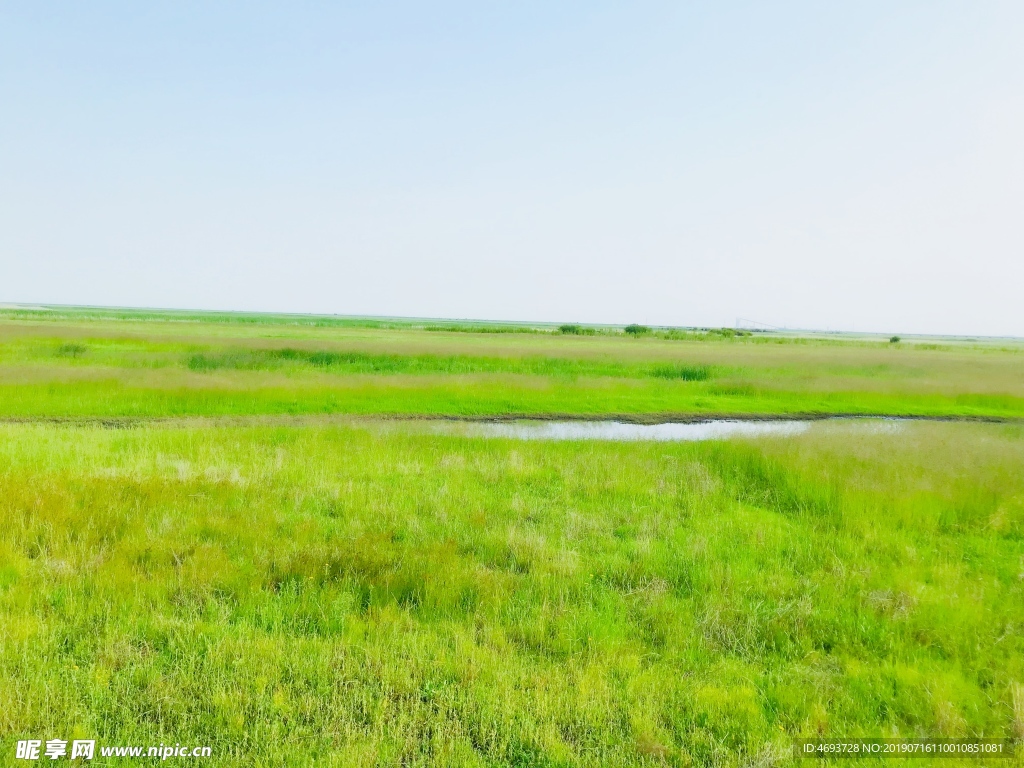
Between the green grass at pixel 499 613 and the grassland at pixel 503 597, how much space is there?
33mm

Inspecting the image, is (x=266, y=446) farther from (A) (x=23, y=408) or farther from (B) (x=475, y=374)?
(B) (x=475, y=374)

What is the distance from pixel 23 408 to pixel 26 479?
1390 cm

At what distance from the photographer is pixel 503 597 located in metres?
6.50

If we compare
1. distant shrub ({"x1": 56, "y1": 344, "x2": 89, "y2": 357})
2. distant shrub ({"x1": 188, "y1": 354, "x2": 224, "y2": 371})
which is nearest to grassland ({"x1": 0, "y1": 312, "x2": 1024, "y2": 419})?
distant shrub ({"x1": 188, "y1": 354, "x2": 224, "y2": 371})

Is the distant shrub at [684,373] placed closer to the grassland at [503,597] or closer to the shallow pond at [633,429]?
the shallow pond at [633,429]

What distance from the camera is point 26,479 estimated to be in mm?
9812

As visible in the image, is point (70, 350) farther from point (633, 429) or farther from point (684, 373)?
point (684, 373)

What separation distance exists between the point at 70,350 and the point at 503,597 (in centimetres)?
4243

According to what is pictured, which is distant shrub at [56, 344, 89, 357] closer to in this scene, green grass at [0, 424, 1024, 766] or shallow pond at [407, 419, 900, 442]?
shallow pond at [407, 419, 900, 442]

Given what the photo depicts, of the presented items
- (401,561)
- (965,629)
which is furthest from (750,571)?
(401,561)

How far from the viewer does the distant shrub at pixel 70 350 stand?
114 feet

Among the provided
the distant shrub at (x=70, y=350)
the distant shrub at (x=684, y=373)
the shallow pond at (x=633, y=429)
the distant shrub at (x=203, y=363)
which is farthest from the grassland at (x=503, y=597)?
the distant shrub at (x=70, y=350)

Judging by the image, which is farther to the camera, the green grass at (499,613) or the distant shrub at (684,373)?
the distant shrub at (684,373)

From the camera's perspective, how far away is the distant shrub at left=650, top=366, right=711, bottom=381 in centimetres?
3459
